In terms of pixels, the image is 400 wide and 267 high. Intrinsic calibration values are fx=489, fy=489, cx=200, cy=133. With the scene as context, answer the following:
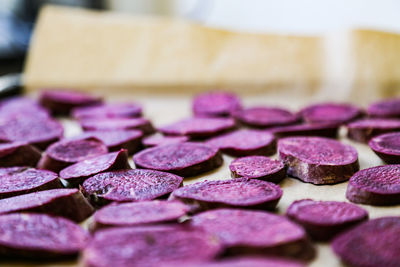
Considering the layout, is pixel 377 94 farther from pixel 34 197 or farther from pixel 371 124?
pixel 34 197

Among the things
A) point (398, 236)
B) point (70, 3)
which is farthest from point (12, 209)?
point (70, 3)

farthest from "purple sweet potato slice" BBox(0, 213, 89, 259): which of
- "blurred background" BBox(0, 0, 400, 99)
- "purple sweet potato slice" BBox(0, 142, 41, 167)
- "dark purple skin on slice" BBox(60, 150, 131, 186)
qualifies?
"blurred background" BBox(0, 0, 400, 99)

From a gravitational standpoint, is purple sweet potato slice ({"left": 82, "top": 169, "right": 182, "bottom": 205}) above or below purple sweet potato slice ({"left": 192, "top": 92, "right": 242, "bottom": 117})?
below

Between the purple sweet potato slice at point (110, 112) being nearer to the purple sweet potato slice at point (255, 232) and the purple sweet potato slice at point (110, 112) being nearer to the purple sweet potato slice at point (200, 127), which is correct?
the purple sweet potato slice at point (200, 127)

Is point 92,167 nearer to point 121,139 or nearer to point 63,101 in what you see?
point 121,139

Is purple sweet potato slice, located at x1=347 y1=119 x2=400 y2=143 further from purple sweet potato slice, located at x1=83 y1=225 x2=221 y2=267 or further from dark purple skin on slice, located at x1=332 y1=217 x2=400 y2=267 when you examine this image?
purple sweet potato slice, located at x1=83 y1=225 x2=221 y2=267

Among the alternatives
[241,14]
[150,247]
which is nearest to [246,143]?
[150,247]
